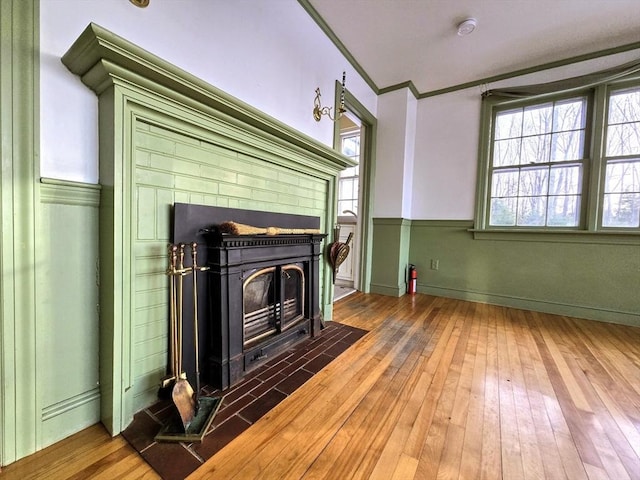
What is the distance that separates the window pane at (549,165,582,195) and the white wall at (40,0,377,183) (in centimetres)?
269

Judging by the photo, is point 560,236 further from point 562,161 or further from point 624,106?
point 624,106

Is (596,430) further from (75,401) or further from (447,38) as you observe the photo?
(447,38)

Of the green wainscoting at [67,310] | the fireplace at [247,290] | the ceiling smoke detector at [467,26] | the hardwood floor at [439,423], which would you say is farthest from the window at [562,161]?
the green wainscoting at [67,310]

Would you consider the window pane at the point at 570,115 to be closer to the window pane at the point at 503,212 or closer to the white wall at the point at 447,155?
the white wall at the point at 447,155

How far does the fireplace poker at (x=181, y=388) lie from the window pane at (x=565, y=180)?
3914 millimetres

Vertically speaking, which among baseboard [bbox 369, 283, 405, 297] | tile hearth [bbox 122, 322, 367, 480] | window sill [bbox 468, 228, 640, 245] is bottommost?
tile hearth [bbox 122, 322, 367, 480]

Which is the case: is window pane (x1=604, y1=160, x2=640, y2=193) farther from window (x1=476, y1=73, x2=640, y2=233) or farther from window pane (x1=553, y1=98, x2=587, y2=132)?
window pane (x1=553, y1=98, x2=587, y2=132)

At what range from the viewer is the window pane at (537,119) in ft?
10.1

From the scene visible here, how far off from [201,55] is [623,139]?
13.3 ft

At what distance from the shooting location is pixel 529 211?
318 cm

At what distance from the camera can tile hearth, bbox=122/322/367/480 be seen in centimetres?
103

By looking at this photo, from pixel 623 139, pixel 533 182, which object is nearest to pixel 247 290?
pixel 533 182

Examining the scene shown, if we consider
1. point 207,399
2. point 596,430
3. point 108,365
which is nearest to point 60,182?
point 108,365

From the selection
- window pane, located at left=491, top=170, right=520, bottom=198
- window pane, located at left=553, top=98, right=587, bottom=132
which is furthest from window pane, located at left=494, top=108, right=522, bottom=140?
window pane, located at left=491, top=170, right=520, bottom=198
